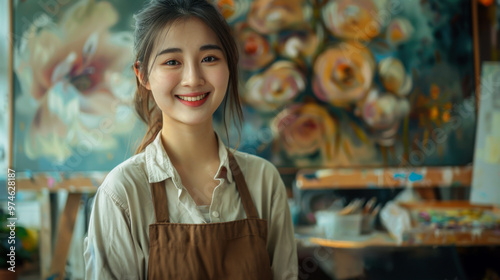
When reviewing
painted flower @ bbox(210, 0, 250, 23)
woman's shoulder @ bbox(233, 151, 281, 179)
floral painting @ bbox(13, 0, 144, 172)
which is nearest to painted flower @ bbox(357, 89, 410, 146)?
painted flower @ bbox(210, 0, 250, 23)

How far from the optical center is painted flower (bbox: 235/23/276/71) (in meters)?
2.06

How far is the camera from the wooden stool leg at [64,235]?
1.94m

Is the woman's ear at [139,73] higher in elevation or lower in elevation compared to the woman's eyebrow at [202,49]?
lower

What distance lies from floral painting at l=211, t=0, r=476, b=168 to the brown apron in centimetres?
110

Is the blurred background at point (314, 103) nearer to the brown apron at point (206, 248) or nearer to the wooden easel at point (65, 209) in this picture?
the wooden easel at point (65, 209)

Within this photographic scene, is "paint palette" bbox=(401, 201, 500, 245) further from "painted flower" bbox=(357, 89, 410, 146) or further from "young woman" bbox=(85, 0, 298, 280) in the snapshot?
"young woman" bbox=(85, 0, 298, 280)

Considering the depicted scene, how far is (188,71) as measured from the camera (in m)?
0.91

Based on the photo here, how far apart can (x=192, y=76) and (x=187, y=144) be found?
161mm

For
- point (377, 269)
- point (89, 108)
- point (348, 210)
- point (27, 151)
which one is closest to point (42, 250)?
point (27, 151)

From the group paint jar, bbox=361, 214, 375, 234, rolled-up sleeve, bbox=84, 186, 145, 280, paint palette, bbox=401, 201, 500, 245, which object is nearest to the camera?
rolled-up sleeve, bbox=84, 186, 145, 280

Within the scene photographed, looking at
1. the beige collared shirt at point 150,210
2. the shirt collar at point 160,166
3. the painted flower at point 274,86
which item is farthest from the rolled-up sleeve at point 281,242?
the painted flower at point 274,86

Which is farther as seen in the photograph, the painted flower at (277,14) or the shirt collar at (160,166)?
the painted flower at (277,14)

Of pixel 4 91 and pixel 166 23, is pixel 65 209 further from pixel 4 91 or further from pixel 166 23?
→ pixel 166 23

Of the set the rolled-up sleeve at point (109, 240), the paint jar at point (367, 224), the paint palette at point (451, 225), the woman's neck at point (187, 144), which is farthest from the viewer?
the paint jar at point (367, 224)
